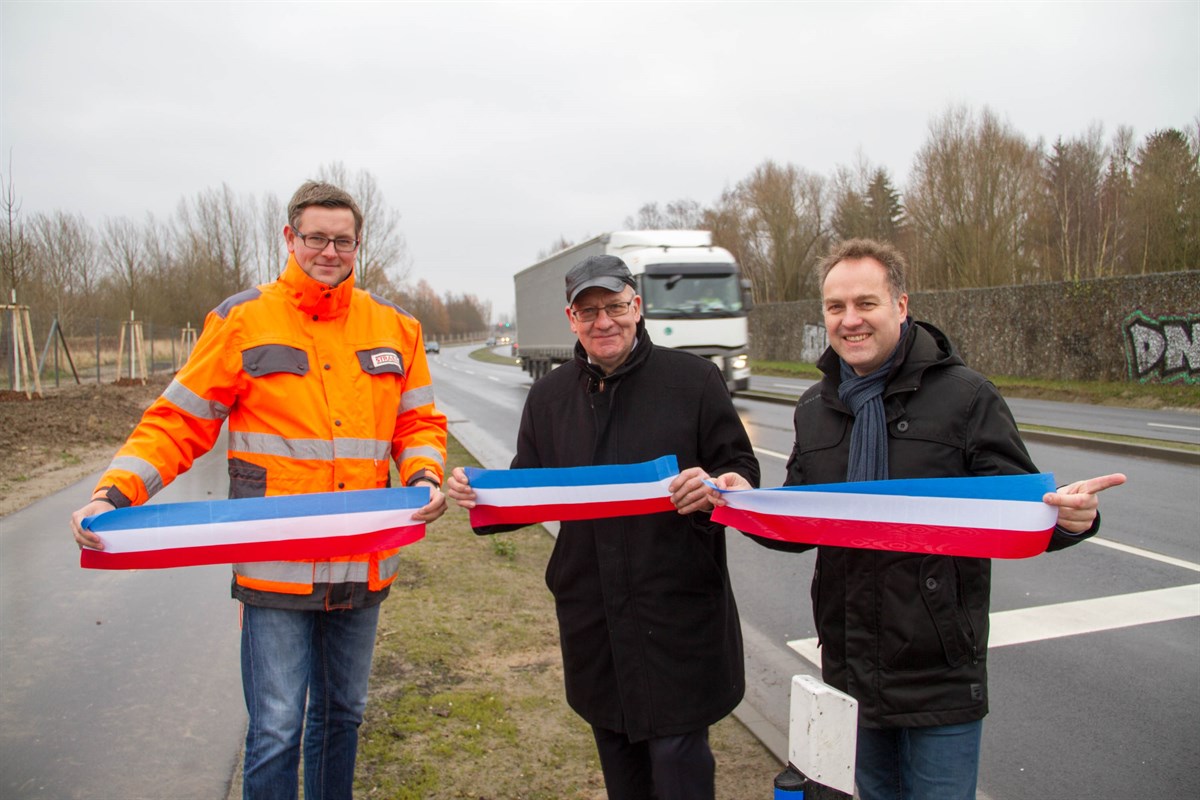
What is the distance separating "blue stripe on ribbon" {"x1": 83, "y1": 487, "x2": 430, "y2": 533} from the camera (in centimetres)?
277

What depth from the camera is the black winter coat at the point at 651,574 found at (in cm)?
261

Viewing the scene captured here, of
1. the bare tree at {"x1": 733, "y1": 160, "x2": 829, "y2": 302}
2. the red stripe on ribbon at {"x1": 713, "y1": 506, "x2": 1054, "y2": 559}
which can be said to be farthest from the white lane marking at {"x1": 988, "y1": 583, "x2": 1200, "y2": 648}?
the bare tree at {"x1": 733, "y1": 160, "x2": 829, "y2": 302}

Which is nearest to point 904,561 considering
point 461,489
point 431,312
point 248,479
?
point 461,489

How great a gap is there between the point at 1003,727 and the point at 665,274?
1631cm

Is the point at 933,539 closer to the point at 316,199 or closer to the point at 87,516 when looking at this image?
the point at 316,199

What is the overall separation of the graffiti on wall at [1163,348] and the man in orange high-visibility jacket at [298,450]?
23.2 metres

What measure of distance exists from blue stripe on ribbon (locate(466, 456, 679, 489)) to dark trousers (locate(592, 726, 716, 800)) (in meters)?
0.78

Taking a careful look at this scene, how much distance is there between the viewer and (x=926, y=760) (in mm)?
2377

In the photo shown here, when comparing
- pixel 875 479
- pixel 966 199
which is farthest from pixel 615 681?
pixel 966 199

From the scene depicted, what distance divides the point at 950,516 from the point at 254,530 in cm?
212

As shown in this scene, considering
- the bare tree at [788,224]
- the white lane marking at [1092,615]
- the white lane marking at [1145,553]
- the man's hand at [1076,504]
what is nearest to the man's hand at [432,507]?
the man's hand at [1076,504]

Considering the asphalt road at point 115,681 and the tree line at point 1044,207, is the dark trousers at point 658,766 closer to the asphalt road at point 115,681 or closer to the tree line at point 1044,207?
the asphalt road at point 115,681

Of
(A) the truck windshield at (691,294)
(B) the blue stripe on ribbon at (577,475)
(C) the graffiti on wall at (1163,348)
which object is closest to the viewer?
(B) the blue stripe on ribbon at (577,475)

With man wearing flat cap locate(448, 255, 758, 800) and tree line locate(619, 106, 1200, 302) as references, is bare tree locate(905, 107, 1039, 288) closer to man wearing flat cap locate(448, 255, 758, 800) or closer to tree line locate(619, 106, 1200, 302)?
tree line locate(619, 106, 1200, 302)
